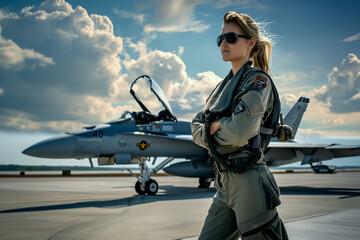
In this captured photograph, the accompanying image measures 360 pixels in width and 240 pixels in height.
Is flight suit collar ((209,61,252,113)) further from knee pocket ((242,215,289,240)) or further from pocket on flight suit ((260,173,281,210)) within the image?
knee pocket ((242,215,289,240))

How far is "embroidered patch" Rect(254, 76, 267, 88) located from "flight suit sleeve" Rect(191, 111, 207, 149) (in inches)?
13.6

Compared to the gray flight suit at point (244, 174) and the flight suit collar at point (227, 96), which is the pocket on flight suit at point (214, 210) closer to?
the gray flight suit at point (244, 174)

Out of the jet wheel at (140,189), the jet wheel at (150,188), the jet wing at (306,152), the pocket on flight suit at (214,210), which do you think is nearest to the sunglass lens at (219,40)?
the pocket on flight suit at (214,210)

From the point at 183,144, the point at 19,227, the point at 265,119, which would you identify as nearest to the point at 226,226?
the point at 265,119

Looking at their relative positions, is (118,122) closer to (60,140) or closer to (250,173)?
(60,140)

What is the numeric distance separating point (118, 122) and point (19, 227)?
6.65 m

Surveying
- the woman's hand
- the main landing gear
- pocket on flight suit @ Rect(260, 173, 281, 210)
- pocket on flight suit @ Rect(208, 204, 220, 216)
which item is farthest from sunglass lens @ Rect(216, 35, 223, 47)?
the main landing gear

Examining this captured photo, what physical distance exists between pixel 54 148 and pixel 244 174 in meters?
9.48

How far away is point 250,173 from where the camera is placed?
156 centimetres

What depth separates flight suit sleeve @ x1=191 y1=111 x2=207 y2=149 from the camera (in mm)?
1621

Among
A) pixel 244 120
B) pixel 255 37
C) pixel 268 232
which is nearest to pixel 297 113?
pixel 255 37

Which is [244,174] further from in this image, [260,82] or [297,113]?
[297,113]

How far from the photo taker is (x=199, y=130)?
1.64m

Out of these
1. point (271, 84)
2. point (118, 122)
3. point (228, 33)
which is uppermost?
point (118, 122)
